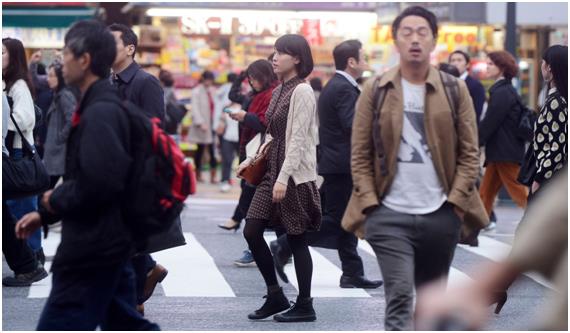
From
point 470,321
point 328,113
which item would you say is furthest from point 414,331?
point 328,113

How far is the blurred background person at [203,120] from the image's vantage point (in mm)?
20609

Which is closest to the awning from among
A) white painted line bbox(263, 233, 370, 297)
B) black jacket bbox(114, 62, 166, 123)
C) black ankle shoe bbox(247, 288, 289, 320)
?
white painted line bbox(263, 233, 370, 297)

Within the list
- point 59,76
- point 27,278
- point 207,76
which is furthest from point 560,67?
point 207,76

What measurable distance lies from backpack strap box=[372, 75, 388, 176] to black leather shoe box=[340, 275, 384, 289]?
11.7 ft

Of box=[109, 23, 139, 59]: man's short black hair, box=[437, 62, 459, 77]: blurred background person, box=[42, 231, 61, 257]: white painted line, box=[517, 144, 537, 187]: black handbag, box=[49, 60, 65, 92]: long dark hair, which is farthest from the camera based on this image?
box=[437, 62, 459, 77]: blurred background person

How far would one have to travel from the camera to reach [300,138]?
7.54m

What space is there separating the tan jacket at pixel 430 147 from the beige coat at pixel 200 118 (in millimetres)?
14818

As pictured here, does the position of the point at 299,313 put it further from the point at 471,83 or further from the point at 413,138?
the point at 471,83

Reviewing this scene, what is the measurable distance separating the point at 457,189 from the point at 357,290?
354 cm

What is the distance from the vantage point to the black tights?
303 inches

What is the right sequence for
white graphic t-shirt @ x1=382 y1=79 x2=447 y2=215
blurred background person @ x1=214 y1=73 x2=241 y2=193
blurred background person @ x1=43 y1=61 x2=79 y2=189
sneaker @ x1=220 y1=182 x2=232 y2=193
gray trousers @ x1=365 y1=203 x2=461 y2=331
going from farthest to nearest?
blurred background person @ x1=214 y1=73 x2=241 y2=193 < sneaker @ x1=220 y1=182 x2=232 y2=193 < blurred background person @ x1=43 y1=61 x2=79 y2=189 < white graphic t-shirt @ x1=382 y1=79 x2=447 y2=215 < gray trousers @ x1=365 y1=203 x2=461 y2=331

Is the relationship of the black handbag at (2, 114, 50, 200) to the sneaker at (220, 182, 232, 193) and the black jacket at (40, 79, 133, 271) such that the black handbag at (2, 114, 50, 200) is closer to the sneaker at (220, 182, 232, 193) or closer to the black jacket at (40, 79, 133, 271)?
the black jacket at (40, 79, 133, 271)

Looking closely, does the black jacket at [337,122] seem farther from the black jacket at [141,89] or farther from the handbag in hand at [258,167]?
the black jacket at [141,89]

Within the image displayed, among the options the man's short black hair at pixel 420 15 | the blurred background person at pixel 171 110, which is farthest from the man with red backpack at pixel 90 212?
the blurred background person at pixel 171 110
